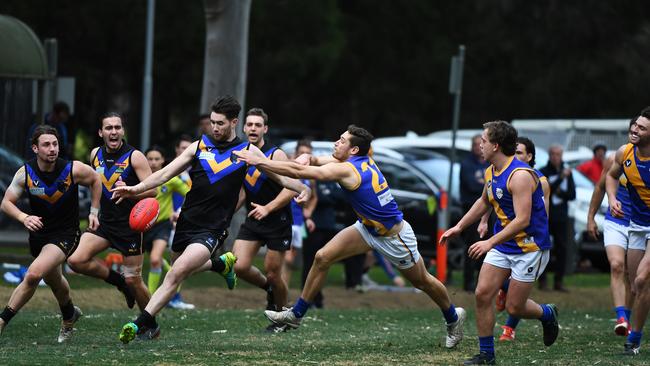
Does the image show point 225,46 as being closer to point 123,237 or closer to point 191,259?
point 123,237

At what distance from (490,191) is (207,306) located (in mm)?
7173

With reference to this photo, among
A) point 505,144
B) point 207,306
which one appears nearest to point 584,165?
point 207,306

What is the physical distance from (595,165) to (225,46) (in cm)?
748

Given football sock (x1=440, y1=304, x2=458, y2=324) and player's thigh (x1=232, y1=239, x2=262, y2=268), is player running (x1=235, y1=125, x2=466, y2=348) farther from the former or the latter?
player's thigh (x1=232, y1=239, x2=262, y2=268)

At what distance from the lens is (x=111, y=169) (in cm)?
1197

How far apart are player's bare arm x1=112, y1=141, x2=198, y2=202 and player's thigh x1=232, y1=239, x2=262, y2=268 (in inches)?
95.3

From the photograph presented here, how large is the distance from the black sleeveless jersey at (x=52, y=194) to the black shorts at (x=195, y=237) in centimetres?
102

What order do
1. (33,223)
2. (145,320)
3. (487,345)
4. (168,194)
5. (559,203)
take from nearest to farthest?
(487,345) < (145,320) < (33,223) < (168,194) < (559,203)

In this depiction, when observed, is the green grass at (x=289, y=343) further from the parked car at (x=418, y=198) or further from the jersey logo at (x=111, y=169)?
the parked car at (x=418, y=198)

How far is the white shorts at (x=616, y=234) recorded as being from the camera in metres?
12.2

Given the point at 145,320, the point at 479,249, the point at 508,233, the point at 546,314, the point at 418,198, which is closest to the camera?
the point at 479,249

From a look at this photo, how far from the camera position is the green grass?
400 inches

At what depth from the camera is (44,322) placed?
524 inches

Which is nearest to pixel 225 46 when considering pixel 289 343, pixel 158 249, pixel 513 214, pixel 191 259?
pixel 158 249
